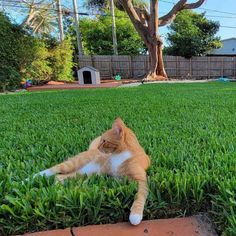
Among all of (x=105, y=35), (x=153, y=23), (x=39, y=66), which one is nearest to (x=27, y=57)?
(x=39, y=66)

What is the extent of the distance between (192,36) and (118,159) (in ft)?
66.5

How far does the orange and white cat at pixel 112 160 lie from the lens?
1.53 metres

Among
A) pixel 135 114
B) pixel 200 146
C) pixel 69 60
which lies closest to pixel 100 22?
pixel 69 60

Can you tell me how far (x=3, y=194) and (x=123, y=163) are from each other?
0.63 meters

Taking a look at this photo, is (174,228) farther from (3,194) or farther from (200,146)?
(200,146)

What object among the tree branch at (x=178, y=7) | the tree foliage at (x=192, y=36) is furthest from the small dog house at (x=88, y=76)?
the tree foliage at (x=192, y=36)

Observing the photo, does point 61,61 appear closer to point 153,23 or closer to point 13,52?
point 13,52

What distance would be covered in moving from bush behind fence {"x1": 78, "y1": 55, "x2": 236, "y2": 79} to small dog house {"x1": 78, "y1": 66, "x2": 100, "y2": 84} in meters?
3.98

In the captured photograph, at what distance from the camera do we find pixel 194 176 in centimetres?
134

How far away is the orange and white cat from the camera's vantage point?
5.03ft

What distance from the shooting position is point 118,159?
1622 millimetres

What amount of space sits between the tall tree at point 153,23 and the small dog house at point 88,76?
2755 mm

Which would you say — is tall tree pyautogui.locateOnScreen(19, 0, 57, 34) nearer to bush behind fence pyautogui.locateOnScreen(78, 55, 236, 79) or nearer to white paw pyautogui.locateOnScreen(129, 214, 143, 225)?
bush behind fence pyautogui.locateOnScreen(78, 55, 236, 79)

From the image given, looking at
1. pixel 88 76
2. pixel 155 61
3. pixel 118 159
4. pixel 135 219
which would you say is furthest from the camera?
pixel 155 61
